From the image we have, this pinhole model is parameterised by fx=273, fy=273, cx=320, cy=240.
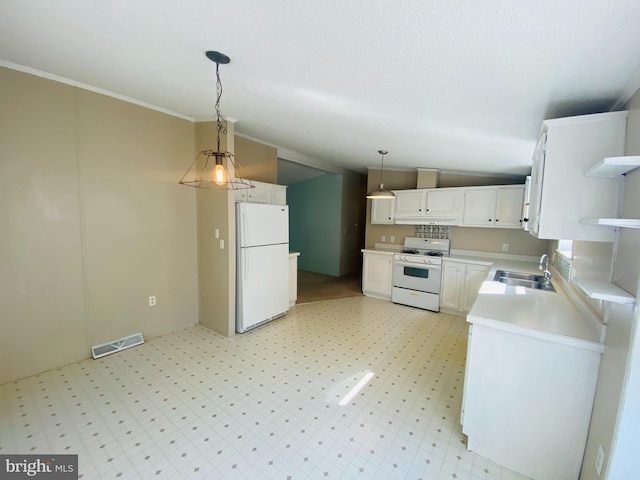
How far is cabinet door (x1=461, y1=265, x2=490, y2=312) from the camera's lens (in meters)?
3.93

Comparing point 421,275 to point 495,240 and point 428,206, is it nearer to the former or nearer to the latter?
point 428,206

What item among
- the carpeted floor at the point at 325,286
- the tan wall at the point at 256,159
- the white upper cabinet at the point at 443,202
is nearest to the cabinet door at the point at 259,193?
the tan wall at the point at 256,159

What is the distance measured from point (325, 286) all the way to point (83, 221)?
408cm

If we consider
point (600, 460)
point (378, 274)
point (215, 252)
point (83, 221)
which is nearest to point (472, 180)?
point (378, 274)

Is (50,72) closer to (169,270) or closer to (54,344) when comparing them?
(169,270)

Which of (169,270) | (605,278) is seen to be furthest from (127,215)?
(605,278)

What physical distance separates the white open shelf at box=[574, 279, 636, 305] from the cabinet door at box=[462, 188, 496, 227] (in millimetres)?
2950

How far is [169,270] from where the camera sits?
3.26m

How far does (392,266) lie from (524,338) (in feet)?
10.1

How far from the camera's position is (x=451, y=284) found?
13.7ft

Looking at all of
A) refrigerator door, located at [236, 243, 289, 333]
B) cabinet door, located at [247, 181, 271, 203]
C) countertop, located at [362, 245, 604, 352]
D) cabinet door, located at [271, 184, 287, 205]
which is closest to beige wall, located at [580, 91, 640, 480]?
countertop, located at [362, 245, 604, 352]

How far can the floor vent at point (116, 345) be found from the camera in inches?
108

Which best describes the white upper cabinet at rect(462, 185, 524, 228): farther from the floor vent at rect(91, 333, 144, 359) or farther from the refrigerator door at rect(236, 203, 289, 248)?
the floor vent at rect(91, 333, 144, 359)

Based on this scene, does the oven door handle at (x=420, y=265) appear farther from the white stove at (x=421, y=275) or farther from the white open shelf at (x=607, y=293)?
the white open shelf at (x=607, y=293)
